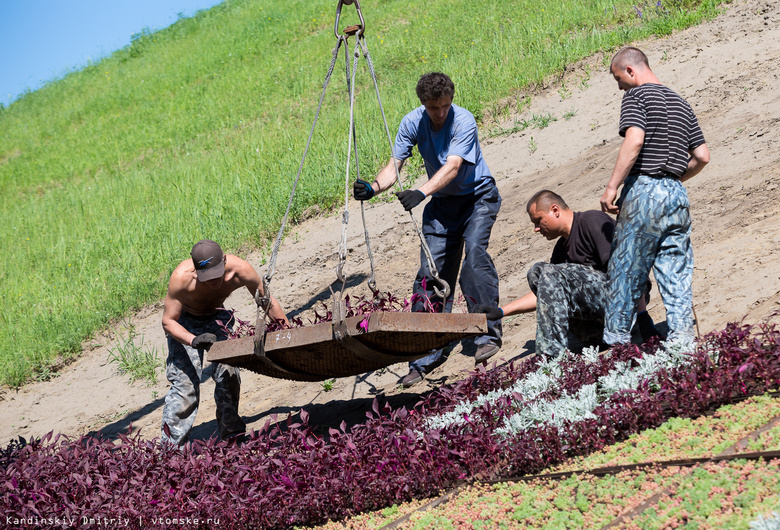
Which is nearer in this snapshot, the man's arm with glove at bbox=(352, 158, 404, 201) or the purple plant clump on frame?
the purple plant clump on frame

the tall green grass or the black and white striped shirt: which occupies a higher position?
the tall green grass

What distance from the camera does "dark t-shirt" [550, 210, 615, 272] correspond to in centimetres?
520

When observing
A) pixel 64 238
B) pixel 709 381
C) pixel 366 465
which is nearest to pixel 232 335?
pixel 366 465

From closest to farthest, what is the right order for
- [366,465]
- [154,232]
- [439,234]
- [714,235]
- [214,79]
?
[366,465] → [439,234] → [714,235] → [154,232] → [214,79]

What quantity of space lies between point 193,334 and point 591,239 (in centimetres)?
317

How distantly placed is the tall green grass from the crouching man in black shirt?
6.46 meters

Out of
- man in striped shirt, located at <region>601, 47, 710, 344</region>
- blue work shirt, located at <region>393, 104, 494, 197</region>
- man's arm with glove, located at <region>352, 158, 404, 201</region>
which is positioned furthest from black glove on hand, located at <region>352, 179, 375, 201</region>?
man in striped shirt, located at <region>601, 47, 710, 344</region>

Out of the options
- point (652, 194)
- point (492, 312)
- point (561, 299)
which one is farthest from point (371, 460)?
point (652, 194)

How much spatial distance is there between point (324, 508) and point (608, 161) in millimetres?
6784

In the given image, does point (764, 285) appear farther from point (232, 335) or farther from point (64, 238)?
point (64, 238)

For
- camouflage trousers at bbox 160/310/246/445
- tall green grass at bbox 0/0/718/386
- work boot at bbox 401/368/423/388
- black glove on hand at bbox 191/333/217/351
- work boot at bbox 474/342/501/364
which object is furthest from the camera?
tall green grass at bbox 0/0/718/386

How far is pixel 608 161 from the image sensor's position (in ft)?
31.2

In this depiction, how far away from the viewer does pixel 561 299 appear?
16.3ft

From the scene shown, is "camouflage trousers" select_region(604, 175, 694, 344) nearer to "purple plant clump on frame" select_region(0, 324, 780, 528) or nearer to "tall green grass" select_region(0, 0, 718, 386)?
"purple plant clump on frame" select_region(0, 324, 780, 528)
